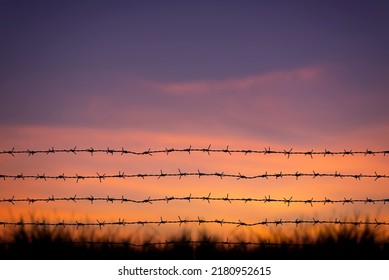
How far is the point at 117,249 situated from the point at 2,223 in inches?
49.9

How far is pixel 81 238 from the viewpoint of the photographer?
9.72 meters

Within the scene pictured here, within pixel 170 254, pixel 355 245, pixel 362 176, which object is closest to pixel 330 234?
pixel 355 245

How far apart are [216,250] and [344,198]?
1.46 metres

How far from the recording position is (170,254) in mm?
9469

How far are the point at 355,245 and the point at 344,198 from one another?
0.79 meters

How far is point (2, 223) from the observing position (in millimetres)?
9617

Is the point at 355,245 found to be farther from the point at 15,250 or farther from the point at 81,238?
the point at 15,250

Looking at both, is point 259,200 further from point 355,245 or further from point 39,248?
point 39,248
